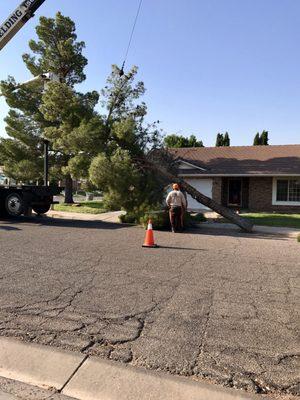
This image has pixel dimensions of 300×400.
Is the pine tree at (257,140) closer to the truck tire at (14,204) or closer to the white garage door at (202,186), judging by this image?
the white garage door at (202,186)

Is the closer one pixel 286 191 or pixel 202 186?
pixel 286 191

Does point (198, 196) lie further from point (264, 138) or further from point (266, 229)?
point (264, 138)

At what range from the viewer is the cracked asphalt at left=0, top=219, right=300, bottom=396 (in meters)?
4.02

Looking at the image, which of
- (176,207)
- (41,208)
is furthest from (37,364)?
(41,208)

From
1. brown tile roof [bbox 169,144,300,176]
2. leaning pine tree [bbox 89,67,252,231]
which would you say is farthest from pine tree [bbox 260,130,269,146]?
leaning pine tree [bbox 89,67,252,231]

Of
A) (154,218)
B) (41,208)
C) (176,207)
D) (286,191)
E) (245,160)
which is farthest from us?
(245,160)

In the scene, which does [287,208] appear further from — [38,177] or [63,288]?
[63,288]

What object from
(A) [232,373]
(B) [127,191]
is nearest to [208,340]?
(A) [232,373]

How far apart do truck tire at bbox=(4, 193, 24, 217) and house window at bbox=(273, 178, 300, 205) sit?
46.6 ft

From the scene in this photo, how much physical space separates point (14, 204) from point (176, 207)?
22.9ft

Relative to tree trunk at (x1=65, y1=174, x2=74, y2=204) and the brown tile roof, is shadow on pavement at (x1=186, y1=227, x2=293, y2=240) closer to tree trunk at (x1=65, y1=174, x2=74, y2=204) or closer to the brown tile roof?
the brown tile roof

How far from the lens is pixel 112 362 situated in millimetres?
3967

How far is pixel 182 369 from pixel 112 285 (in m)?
2.83

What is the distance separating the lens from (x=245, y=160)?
89.7 ft
